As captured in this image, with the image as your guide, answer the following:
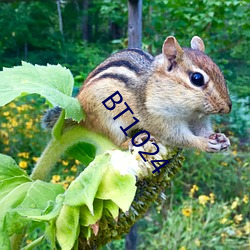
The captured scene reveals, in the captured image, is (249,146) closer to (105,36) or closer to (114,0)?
(114,0)

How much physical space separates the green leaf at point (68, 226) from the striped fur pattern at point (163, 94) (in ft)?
0.66

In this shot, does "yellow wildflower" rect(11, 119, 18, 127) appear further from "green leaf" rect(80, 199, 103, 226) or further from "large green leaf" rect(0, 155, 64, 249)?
"green leaf" rect(80, 199, 103, 226)

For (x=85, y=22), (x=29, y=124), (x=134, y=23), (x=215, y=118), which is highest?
(x=134, y=23)

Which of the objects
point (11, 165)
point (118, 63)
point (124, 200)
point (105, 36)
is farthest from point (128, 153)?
point (105, 36)

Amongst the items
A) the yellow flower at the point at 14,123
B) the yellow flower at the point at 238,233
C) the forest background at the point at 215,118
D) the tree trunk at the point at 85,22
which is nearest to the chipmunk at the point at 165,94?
the forest background at the point at 215,118

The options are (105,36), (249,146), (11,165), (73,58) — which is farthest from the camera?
(105,36)

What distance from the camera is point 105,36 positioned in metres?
4.86

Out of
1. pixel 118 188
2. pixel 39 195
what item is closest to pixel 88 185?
pixel 118 188

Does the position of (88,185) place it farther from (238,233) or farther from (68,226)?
(238,233)

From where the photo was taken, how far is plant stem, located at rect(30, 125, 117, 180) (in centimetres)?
65

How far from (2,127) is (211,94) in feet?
7.63

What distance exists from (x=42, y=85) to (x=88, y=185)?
19 centimetres

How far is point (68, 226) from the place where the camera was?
500 millimetres

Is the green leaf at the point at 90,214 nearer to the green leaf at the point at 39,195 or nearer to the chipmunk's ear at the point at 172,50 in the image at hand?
the green leaf at the point at 39,195
